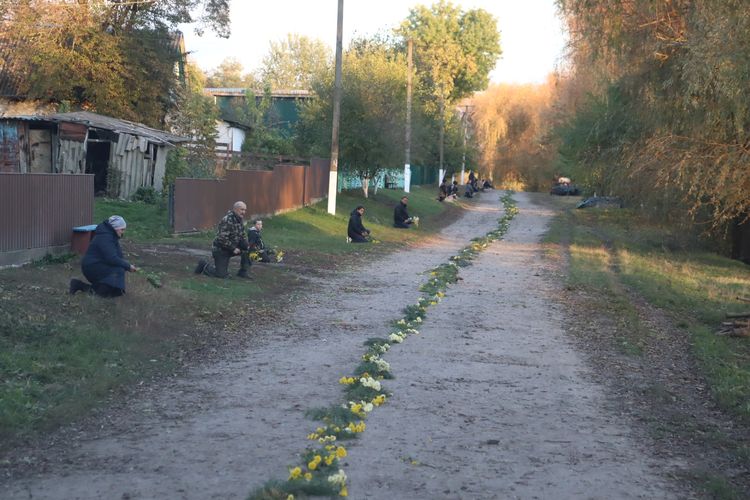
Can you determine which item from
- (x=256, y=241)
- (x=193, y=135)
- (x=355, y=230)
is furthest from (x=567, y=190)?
(x=256, y=241)

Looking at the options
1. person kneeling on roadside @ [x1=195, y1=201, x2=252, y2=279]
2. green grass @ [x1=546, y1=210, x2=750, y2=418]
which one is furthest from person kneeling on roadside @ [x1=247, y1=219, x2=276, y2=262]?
green grass @ [x1=546, y1=210, x2=750, y2=418]

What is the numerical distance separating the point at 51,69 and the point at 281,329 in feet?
81.1

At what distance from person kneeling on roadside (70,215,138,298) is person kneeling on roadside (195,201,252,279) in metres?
3.70

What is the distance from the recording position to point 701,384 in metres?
10.1

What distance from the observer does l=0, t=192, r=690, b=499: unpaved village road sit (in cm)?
616

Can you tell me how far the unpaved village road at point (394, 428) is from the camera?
20.2ft

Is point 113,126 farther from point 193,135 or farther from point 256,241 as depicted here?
point 256,241

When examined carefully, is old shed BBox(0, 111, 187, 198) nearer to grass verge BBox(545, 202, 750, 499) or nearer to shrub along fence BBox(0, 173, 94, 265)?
shrub along fence BBox(0, 173, 94, 265)

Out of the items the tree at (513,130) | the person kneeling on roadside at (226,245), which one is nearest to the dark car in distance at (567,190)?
the tree at (513,130)

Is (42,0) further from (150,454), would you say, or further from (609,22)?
(150,454)

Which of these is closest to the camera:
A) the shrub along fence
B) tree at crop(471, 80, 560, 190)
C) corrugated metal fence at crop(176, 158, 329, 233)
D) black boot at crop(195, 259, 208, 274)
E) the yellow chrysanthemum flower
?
the yellow chrysanthemum flower

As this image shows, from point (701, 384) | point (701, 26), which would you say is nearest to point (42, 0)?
point (701, 26)

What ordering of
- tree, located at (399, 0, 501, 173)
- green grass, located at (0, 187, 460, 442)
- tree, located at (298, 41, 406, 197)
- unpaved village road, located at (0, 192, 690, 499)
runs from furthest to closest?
1. tree, located at (399, 0, 501, 173)
2. tree, located at (298, 41, 406, 197)
3. green grass, located at (0, 187, 460, 442)
4. unpaved village road, located at (0, 192, 690, 499)

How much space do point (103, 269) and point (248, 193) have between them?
15.6 m
